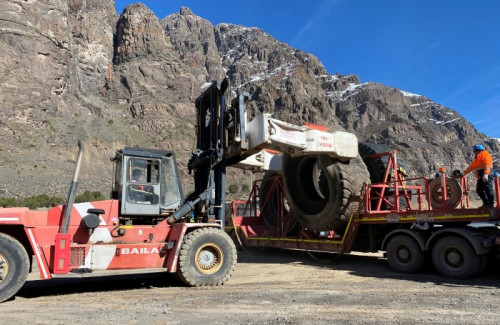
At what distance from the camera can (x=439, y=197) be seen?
32.2ft

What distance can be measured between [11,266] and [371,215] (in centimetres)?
784

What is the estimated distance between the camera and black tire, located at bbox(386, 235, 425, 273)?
8.84 m

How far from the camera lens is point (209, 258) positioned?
812 centimetres

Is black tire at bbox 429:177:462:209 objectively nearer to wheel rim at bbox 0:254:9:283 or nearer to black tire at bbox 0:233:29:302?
black tire at bbox 0:233:29:302

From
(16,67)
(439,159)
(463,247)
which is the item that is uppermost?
(16,67)

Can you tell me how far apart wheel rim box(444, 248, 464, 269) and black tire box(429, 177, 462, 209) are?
1076 millimetres

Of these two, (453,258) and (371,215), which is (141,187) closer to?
(371,215)

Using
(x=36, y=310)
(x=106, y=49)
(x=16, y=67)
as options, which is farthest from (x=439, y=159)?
(x=36, y=310)

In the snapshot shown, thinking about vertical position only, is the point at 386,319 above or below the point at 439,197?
below

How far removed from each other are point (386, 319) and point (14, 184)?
61657mm

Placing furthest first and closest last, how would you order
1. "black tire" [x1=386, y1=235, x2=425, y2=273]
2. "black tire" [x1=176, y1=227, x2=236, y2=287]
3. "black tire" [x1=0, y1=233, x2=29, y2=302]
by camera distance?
"black tire" [x1=386, y1=235, x2=425, y2=273] → "black tire" [x1=176, y1=227, x2=236, y2=287] → "black tire" [x1=0, y1=233, x2=29, y2=302]

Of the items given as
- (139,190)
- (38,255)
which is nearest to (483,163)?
(139,190)

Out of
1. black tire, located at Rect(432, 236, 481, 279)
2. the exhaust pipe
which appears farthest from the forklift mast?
black tire, located at Rect(432, 236, 481, 279)

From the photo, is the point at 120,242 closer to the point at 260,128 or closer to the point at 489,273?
the point at 260,128
